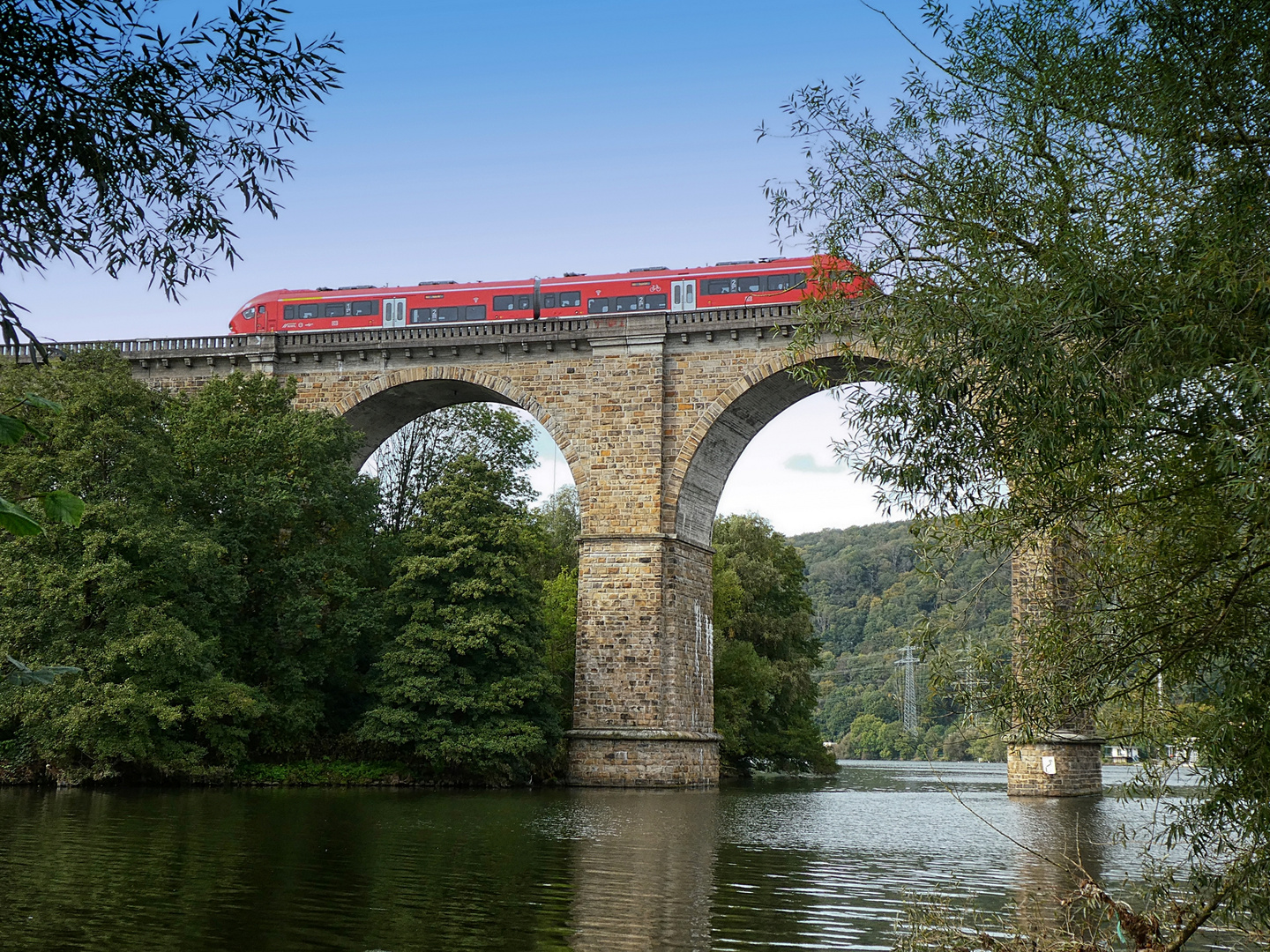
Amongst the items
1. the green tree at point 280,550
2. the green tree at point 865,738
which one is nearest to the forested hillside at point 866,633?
the green tree at point 865,738

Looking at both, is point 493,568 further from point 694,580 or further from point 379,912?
point 379,912

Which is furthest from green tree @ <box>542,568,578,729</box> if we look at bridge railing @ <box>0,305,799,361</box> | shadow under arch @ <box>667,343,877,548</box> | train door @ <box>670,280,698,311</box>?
train door @ <box>670,280,698,311</box>

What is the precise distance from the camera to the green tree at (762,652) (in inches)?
1228

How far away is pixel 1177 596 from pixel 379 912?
5.30 meters

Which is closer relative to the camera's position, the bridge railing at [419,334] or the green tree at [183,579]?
the green tree at [183,579]

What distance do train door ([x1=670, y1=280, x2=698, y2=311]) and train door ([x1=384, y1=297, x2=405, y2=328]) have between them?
6697mm

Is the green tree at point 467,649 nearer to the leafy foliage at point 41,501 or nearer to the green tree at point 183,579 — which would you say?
the green tree at point 183,579

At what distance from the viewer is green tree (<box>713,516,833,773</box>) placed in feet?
102

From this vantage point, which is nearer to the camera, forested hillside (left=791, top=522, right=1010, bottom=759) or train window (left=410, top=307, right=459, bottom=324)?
train window (left=410, top=307, right=459, bottom=324)

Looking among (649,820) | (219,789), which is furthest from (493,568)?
(649,820)

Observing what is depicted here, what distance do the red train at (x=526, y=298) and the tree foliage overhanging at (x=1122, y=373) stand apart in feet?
63.2

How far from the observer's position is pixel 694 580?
86.7 ft

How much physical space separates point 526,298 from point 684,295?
393 centimetres

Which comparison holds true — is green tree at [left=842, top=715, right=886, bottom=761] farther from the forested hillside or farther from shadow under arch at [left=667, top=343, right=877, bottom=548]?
shadow under arch at [left=667, top=343, right=877, bottom=548]
